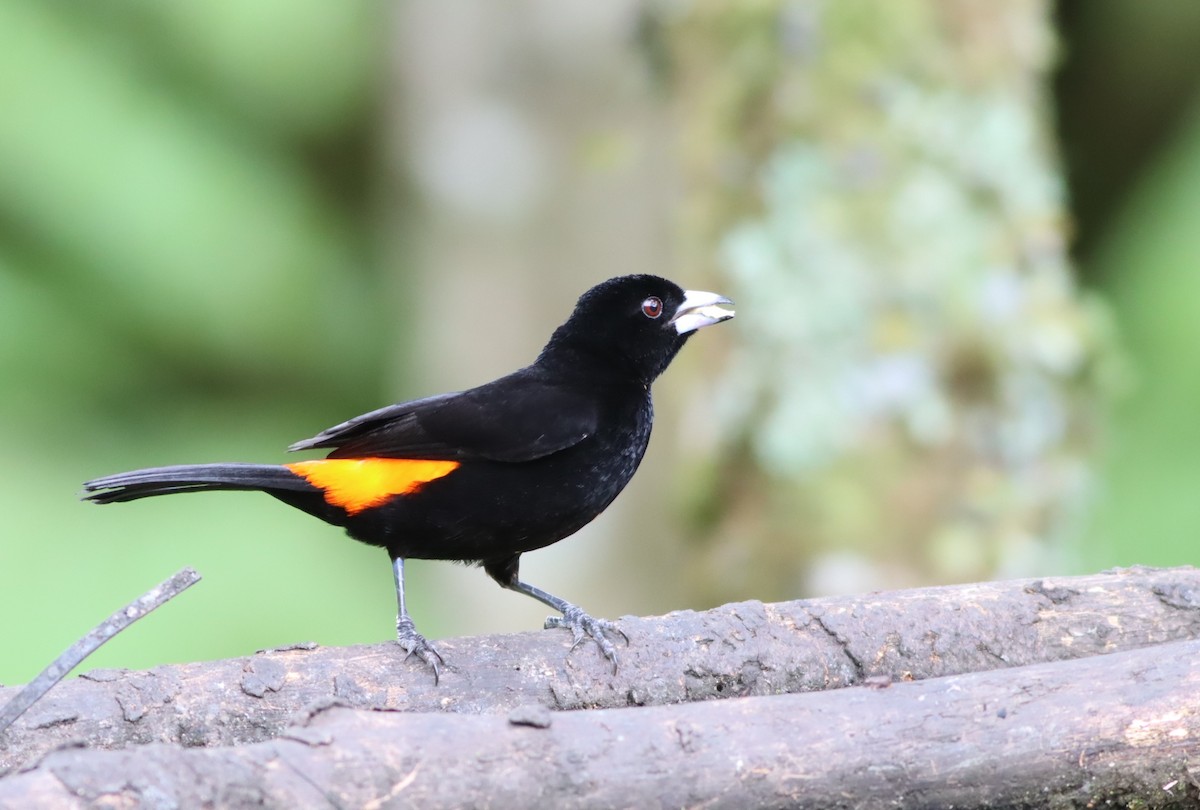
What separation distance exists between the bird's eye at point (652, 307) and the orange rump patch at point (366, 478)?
2.66 ft

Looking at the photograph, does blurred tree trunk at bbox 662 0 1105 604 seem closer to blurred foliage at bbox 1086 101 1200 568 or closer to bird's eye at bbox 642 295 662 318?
bird's eye at bbox 642 295 662 318

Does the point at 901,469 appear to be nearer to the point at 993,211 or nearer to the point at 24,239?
the point at 993,211

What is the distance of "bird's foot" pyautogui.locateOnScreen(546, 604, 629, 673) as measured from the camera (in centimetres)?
263

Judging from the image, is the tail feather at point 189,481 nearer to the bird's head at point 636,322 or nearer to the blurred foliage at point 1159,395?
the bird's head at point 636,322

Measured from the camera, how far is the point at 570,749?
182 centimetres

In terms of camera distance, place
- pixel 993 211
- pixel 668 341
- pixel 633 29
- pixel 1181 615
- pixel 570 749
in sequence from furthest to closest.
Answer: pixel 633 29
pixel 993 211
pixel 668 341
pixel 1181 615
pixel 570 749

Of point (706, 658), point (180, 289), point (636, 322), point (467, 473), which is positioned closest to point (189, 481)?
point (467, 473)

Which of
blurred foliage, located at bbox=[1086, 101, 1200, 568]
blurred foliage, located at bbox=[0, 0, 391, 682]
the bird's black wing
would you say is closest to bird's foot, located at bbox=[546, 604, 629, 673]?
the bird's black wing

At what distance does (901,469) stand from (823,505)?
0.30m

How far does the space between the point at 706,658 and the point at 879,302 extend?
205cm

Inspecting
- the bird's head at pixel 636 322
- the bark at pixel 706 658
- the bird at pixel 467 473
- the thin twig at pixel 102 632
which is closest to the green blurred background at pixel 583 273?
the bird's head at pixel 636 322

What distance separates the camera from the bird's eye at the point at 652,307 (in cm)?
354

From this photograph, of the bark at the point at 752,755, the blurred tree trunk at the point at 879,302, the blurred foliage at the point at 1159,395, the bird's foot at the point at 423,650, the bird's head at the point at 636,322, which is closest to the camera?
the bark at the point at 752,755

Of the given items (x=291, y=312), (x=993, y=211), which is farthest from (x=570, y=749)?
(x=291, y=312)
